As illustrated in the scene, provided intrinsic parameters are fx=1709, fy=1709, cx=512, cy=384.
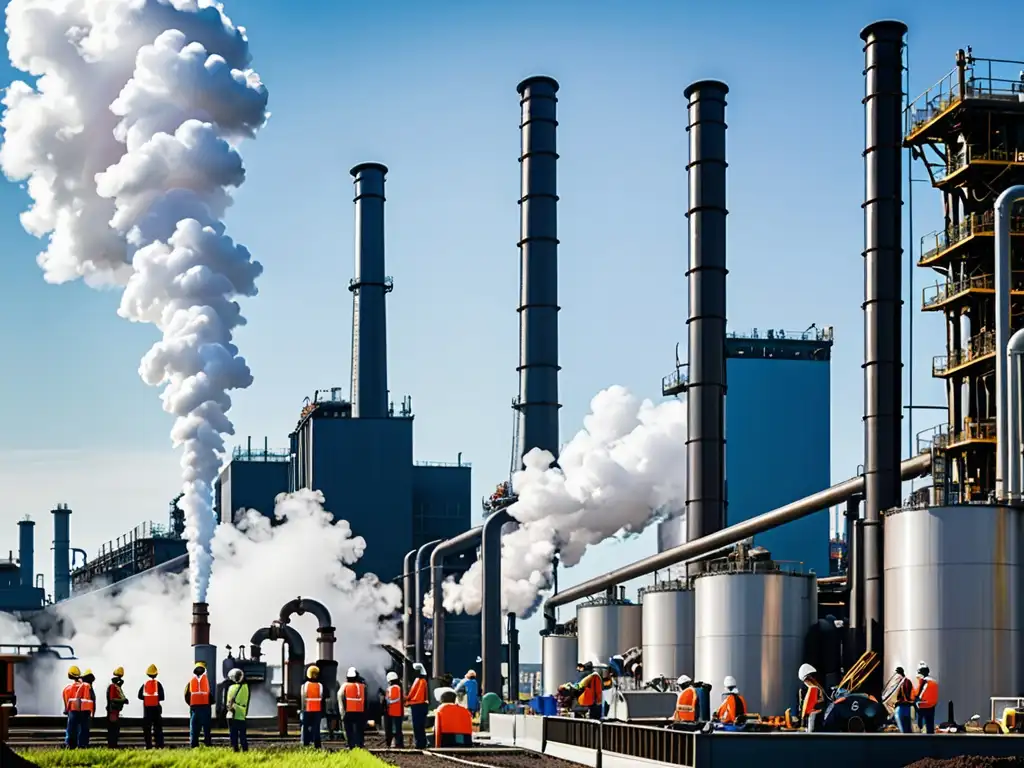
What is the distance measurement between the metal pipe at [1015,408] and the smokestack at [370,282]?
4505cm

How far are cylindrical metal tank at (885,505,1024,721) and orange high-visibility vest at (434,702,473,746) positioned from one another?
52.0 feet

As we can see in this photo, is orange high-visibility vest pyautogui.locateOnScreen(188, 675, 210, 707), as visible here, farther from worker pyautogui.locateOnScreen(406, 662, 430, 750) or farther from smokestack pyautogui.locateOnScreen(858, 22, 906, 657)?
smokestack pyautogui.locateOnScreen(858, 22, 906, 657)

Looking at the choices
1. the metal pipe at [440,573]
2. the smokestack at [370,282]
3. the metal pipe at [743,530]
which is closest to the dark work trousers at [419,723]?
the metal pipe at [743,530]

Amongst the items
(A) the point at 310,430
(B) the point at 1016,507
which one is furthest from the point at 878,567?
(A) the point at 310,430

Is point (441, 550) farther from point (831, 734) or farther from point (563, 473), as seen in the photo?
point (831, 734)

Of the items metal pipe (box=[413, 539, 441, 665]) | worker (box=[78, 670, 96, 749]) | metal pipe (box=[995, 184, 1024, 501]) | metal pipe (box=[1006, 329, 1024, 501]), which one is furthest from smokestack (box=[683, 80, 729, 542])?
worker (box=[78, 670, 96, 749])

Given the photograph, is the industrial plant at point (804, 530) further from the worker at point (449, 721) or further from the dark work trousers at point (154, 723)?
the dark work trousers at point (154, 723)

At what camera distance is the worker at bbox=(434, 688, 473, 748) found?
30766 millimetres

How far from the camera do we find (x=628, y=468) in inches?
2509

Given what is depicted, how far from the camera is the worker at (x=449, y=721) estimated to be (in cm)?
3077

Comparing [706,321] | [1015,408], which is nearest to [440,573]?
[706,321]

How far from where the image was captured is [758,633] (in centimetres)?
4884

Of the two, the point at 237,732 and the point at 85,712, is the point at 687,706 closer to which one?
the point at 237,732

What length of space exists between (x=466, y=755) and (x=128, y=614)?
6323 cm
